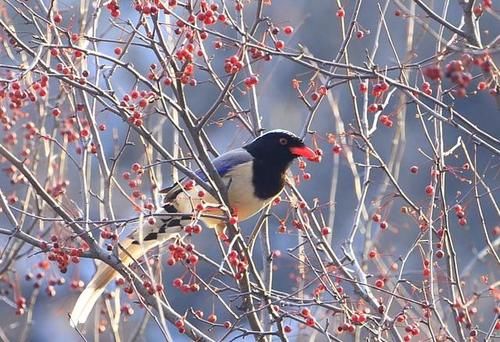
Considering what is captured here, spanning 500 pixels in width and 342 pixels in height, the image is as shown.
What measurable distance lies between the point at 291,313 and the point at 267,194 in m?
1.28

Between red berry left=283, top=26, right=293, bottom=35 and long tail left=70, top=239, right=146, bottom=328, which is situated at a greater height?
A: red berry left=283, top=26, right=293, bottom=35

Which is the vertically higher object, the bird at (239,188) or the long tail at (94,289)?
the bird at (239,188)

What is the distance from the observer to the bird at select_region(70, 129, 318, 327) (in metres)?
4.60

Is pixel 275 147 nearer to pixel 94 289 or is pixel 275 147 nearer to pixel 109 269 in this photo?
pixel 109 269

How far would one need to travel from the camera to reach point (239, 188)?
4832mm

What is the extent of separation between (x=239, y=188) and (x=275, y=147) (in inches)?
11.0

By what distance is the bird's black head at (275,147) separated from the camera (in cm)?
489

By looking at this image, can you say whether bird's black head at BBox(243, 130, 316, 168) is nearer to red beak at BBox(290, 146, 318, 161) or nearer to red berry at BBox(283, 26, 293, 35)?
red beak at BBox(290, 146, 318, 161)

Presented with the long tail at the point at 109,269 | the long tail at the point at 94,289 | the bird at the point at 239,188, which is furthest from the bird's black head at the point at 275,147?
the long tail at the point at 94,289

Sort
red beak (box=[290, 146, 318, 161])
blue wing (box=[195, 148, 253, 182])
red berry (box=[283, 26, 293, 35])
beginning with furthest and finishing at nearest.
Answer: blue wing (box=[195, 148, 253, 182]) → red beak (box=[290, 146, 318, 161]) → red berry (box=[283, 26, 293, 35])

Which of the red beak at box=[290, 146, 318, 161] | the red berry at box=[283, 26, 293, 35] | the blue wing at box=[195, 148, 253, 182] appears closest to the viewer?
the red berry at box=[283, 26, 293, 35]

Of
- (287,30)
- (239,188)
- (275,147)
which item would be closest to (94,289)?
(239,188)

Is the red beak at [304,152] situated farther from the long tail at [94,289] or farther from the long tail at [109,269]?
the long tail at [94,289]

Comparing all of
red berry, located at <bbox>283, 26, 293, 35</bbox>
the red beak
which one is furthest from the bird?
red berry, located at <bbox>283, 26, 293, 35</bbox>
